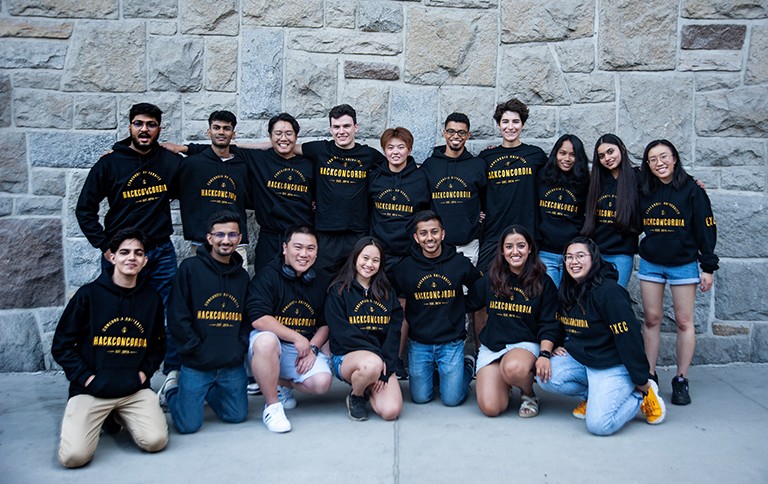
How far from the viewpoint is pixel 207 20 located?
205 inches

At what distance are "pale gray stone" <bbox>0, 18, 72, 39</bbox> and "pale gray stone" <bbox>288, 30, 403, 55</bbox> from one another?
1.50m

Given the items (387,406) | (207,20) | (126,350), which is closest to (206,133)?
(207,20)

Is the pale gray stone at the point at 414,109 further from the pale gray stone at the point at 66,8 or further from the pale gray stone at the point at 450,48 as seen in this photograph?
the pale gray stone at the point at 66,8

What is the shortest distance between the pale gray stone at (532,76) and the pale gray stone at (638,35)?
34 centimetres

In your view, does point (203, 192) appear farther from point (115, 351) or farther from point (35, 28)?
point (35, 28)

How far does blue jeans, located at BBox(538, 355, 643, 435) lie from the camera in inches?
151

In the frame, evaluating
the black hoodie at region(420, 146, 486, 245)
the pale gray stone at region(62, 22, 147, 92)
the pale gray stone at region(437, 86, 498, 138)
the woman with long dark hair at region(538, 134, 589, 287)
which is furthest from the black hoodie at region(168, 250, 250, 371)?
the pale gray stone at region(437, 86, 498, 138)

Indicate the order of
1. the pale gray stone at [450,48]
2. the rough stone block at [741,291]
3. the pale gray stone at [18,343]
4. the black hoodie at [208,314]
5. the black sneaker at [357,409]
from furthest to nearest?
the pale gray stone at [450,48] < the rough stone block at [741,291] < the pale gray stone at [18,343] < the black sneaker at [357,409] < the black hoodie at [208,314]

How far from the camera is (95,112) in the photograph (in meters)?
5.13

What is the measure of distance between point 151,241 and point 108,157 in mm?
557

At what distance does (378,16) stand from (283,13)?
0.66 m

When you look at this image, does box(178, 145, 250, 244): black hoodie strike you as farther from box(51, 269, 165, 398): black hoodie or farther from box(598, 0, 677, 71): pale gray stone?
box(598, 0, 677, 71): pale gray stone

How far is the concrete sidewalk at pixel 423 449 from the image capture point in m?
3.31

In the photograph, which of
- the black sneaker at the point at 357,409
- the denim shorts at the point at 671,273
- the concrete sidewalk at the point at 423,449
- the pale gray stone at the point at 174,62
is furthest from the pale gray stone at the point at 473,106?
the black sneaker at the point at 357,409
